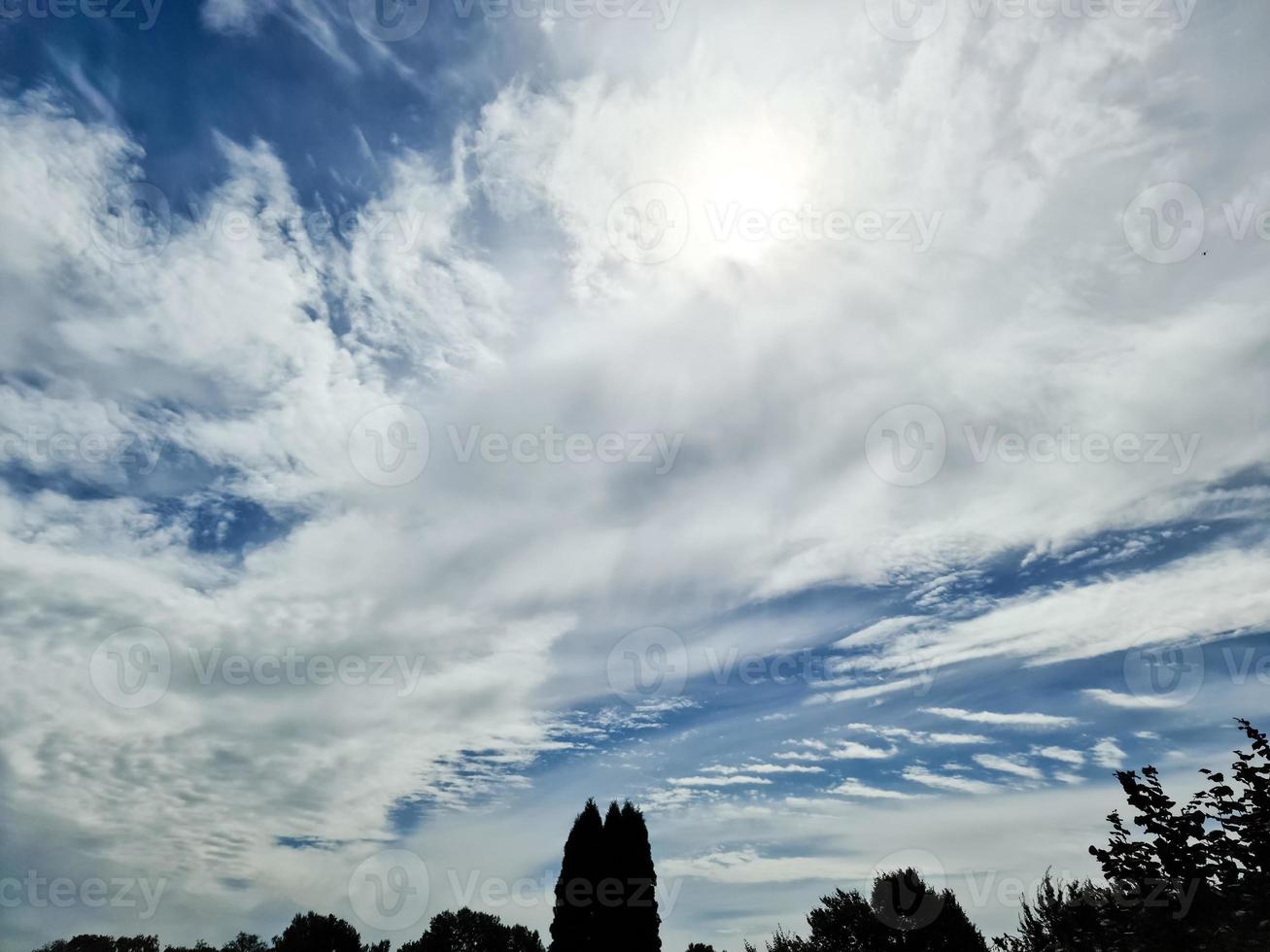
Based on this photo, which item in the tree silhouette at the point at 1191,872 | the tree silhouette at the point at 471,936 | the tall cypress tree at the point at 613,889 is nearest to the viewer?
the tree silhouette at the point at 1191,872

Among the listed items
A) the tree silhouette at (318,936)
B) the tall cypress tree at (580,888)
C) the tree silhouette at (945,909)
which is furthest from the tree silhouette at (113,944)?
the tall cypress tree at (580,888)

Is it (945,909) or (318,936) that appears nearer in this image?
(945,909)

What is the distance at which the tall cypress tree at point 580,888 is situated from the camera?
1757 inches

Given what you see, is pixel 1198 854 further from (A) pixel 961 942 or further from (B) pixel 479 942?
(B) pixel 479 942

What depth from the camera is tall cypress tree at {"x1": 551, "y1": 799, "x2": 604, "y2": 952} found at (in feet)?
146

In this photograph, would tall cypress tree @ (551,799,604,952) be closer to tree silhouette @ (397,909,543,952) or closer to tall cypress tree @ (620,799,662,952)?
tall cypress tree @ (620,799,662,952)

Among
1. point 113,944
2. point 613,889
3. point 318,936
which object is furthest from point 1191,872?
point 113,944

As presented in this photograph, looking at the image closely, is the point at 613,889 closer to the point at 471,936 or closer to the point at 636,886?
the point at 636,886

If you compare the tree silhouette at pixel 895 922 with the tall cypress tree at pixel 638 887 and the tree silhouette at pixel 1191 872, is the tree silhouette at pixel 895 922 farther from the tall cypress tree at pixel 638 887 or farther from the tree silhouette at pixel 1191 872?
the tree silhouette at pixel 1191 872

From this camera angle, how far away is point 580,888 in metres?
46.6

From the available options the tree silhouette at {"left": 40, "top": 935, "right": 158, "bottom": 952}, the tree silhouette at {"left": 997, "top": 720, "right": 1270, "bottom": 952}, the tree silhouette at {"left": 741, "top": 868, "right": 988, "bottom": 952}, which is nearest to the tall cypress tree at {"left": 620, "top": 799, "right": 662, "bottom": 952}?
the tree silhouette at {"left": 741, "top": 868, "right": 988, "bottom": 952}

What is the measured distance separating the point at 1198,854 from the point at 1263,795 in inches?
62.6

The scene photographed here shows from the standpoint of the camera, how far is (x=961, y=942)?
A: 45812mm

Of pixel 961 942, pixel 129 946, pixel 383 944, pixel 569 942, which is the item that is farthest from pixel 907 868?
pixel 129 946
